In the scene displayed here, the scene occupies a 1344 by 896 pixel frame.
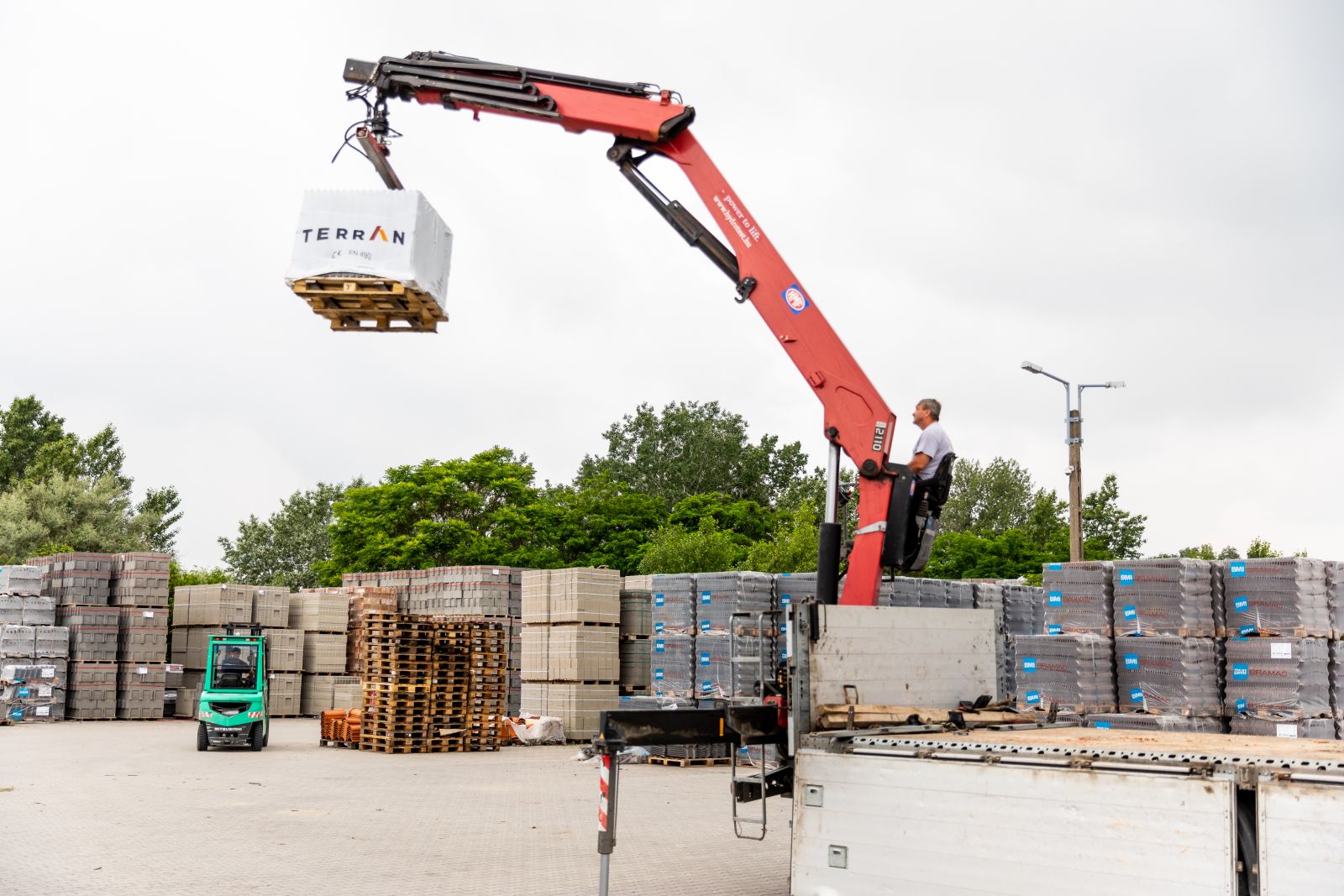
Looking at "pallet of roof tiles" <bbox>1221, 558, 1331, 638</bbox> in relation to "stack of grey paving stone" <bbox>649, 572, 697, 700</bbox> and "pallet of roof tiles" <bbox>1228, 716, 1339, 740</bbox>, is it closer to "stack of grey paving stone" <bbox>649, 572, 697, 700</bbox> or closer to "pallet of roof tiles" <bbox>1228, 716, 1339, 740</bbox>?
"pallet of roof tiles" <bbox>1228, 716, 1339, 740</bbox>

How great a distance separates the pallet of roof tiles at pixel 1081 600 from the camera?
13281 mm

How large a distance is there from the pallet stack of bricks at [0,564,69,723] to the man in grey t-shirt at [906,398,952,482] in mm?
22197

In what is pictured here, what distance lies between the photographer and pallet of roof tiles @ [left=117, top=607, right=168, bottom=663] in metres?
26.3

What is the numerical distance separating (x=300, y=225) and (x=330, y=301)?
0.63 m

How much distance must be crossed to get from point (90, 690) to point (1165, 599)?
22.2 meters

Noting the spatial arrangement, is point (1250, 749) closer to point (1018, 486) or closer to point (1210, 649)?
point (1210, 649)

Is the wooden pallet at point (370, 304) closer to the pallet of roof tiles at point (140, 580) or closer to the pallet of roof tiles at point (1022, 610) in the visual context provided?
the pallet of roof tiles at point (1022, 610)

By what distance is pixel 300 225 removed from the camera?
9.09m

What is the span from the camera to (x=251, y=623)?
28.2 meters

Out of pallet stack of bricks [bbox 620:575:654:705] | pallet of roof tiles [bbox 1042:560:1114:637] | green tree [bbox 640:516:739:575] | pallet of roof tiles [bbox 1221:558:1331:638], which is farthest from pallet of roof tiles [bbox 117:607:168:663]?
pallet of roof tiles [bbox 1221:558:1331:638]

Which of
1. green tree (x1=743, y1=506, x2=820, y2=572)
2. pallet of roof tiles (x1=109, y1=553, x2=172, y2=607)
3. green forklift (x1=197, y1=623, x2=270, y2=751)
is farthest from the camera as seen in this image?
green tree (x1=743, y1=506, x2=820, y2=572)

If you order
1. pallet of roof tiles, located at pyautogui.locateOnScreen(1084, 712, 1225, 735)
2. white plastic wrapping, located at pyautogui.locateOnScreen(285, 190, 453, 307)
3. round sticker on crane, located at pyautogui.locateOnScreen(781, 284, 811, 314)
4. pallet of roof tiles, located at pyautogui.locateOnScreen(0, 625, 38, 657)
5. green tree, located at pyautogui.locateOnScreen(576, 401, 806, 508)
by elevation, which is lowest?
pallet of roof tiles, located at pyautogui.locateOnScreen(1084, 712, 1225, 735)

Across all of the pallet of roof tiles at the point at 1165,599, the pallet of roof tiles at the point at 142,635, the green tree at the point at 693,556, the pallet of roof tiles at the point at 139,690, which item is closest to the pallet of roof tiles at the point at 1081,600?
the pallet of roof tiles at the point at 1165,599

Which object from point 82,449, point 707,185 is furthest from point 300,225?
point 82,449
